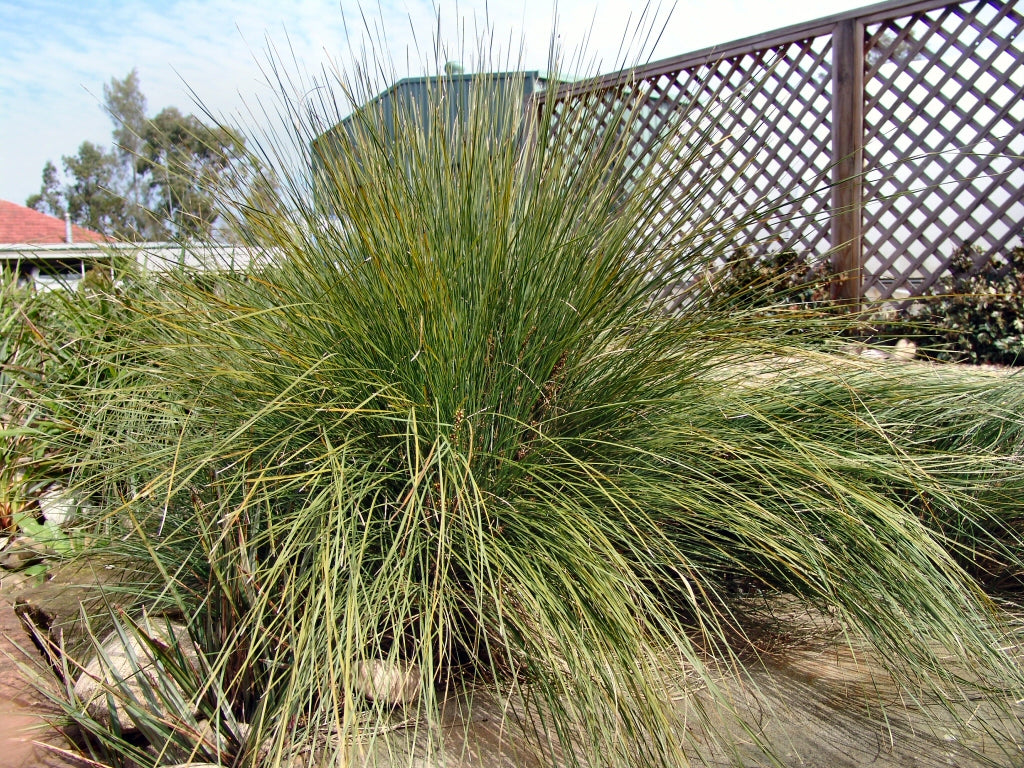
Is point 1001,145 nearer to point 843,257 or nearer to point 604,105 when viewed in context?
point 843,257

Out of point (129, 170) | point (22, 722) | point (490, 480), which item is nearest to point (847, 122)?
point (490, 480)

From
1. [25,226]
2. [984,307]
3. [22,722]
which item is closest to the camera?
[22,722]

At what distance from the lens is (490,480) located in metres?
1.76

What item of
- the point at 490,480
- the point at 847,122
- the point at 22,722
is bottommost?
the point at 22,722

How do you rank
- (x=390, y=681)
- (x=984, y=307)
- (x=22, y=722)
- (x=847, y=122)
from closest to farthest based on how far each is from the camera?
(x=390, y=681) < (x=22, y=722) < (x=984, y=307) < (x=847, y=122)

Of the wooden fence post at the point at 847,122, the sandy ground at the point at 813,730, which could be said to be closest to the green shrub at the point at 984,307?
the wooden fence post at the point at 847,122

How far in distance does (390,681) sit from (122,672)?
75 cm

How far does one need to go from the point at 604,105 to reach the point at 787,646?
1.59 meters

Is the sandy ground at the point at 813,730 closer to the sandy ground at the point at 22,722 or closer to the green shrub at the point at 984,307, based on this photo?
the sandy ground at the point at 22,722

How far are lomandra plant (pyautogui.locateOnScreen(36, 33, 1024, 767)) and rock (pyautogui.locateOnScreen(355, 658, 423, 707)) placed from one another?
0.04 feet

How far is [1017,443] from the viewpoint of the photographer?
226 cm

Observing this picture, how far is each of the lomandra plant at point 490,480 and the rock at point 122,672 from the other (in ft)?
0.08

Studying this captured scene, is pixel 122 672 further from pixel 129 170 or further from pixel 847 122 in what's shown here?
pixel 129 170

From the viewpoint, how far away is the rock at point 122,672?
60.8 inches
